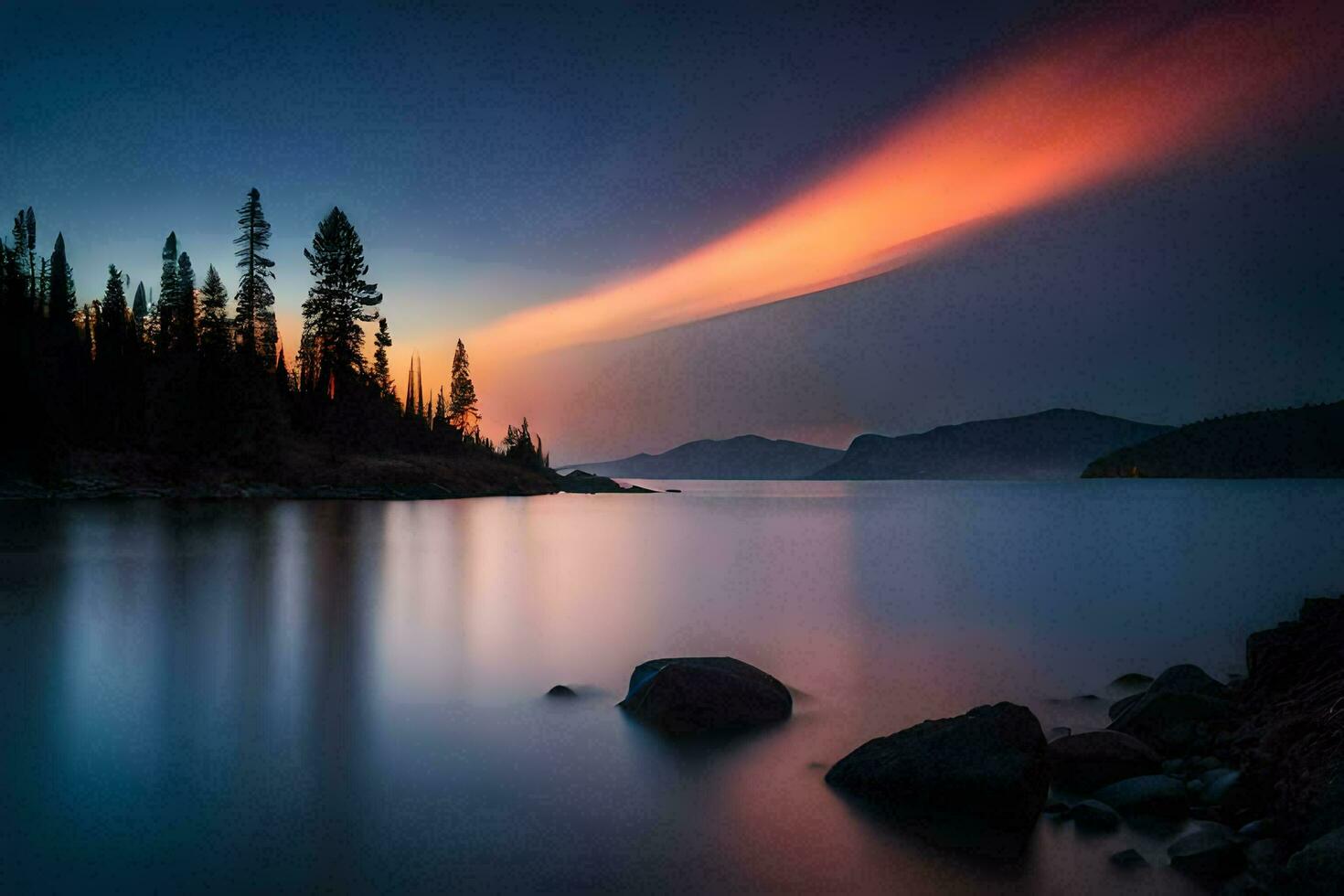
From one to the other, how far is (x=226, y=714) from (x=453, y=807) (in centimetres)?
586

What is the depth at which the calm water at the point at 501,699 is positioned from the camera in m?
7.18

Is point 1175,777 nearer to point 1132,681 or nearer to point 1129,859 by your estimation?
point 1129,859

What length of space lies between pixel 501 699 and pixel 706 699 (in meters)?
4.28

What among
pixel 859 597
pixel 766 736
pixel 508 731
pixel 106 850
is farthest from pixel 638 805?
pixel 859 597

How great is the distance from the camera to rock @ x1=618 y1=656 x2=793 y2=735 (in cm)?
1102

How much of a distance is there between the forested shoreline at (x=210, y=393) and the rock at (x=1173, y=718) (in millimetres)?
95911

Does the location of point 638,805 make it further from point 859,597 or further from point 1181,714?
point 859,597

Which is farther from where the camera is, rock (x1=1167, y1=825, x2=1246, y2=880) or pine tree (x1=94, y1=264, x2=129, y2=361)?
pine tree (x1=94, y1=264, x2=129, y2=361)

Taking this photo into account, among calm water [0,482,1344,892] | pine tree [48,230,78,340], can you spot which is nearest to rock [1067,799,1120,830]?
calm water [0,482,1344,892]

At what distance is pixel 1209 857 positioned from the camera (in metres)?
6.64

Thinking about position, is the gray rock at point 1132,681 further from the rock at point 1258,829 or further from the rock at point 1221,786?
the rock at point 1258,829

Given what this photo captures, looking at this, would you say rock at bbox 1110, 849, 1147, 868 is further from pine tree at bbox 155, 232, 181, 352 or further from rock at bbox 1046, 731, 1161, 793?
pine tree at bbox 155, 232, 181, 352


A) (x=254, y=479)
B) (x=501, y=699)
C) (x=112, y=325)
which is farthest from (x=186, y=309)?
(x=501, y=699)

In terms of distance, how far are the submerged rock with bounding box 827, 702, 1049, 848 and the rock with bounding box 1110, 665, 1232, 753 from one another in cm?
246
